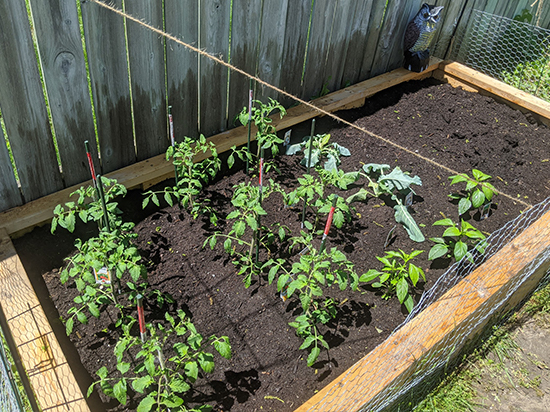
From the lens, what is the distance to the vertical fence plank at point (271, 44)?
3.31 m

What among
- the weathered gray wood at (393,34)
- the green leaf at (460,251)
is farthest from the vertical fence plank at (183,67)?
the weathered gray wood at (393,34)

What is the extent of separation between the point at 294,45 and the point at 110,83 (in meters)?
1.46

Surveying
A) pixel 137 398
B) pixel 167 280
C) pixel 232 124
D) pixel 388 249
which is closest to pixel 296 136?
pixel 232 124

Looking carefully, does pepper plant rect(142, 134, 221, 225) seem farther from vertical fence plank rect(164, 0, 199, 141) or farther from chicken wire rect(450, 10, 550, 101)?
chicken wire rect(450, 10, 550, 101)

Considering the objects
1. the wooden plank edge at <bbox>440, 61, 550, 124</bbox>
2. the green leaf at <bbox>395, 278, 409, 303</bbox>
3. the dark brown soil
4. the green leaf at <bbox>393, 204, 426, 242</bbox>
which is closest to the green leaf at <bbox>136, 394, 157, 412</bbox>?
the dark brown soil

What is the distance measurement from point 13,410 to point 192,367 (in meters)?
0.63

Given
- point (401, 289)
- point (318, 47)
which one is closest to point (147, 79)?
point (318, 47)

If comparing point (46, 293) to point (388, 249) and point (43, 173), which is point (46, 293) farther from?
point (388, 249)

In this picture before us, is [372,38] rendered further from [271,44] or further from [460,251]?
[460,251]

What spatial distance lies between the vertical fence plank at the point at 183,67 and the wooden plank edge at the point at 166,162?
0.22 meters

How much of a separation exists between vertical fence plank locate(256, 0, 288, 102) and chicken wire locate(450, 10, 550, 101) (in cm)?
245

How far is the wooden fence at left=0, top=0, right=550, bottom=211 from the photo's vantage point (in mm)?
2451

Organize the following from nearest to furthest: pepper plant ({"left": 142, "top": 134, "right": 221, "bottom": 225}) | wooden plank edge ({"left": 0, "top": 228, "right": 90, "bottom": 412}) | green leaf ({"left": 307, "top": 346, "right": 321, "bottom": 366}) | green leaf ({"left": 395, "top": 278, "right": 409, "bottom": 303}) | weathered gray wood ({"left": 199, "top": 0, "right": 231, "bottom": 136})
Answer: wooden plank edge ({"left": 0, "top": 228, "right": 90, "bottom": 412})
green leaf ({"left": 307, "top": 346, "right": 321, "bottom": 366})
green leaf ({"left": 395, "top": 278, "right": 409, "bottom": 303})
pepper plant ({"left": 142, "top": 134, "right": 221, "bottom": 225})
weathered gray wood ({"left": 199, "top": 0, "right": 231, "bottom": 136})

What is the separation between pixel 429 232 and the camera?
10.3ft
